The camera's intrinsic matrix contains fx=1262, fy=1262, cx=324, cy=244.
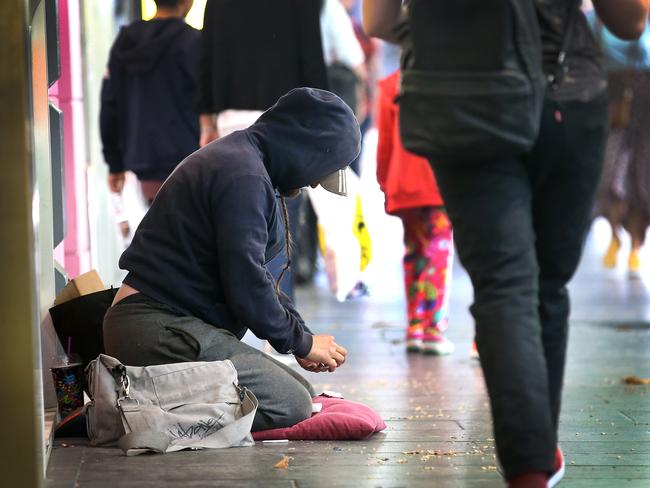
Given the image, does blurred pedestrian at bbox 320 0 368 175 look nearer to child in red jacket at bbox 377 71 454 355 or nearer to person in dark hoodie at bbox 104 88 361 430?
child in red jacket at bbox 377 71 454 355

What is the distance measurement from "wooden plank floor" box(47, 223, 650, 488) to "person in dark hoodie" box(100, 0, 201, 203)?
136 cm

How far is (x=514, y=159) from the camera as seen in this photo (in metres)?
2.92

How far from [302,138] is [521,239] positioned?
141cm

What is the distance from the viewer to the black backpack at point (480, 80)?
9.20ft

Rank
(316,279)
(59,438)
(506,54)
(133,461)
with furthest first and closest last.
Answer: (316,279)
(59,438)
(133,461)
(506,54)

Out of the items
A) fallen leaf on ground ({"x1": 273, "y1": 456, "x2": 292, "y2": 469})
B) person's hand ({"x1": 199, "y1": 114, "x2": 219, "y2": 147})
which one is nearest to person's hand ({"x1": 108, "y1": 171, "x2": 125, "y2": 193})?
person's hand ({"x1": 199, "y1": 114, "x2": 219, "y2": 147})

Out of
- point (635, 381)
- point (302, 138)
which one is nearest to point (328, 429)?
point (302, 138)

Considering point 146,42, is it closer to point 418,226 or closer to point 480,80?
point 418,226

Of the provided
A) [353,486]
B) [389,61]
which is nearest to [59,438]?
[353,486]

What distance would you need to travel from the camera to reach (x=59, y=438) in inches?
160

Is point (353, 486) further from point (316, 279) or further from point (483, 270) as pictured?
point (316, 279)

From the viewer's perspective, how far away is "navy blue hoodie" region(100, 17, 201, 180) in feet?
20.2

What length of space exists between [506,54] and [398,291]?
7152mm

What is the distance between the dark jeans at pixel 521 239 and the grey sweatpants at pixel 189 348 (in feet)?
4.17
